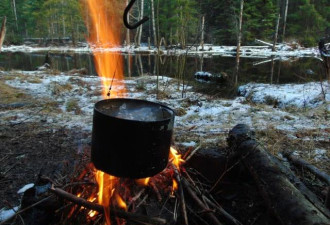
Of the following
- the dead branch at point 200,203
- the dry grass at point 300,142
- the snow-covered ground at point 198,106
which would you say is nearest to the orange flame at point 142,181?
the dead branch at point 200,203

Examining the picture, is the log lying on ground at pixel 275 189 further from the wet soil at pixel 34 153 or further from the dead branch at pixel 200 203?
the wet soil at pixel 34 153

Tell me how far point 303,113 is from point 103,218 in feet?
19.0

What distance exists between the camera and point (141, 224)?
217 centimetres

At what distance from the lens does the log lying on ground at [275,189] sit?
2.03m

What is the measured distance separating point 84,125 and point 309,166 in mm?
3983

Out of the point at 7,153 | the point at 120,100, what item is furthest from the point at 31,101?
the point at 120,100

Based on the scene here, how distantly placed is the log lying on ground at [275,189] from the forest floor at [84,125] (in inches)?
34.3

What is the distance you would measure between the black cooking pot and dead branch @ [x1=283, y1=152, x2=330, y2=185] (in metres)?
1.89

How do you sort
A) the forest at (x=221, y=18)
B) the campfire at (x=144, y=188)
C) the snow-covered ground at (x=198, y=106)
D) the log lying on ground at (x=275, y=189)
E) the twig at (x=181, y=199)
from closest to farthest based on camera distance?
the log lying on ground at (x=275, y=189) → the campfire at (x=144, y=188) → the twig at (x=181, y=199) → the snow-covered ground at (x=198, y=106) → the forest at (x=221, y=18)

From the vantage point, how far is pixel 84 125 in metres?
5.32

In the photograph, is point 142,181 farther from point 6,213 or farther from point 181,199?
point 6,213

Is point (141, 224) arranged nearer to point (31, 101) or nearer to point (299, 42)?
point (31, 101)

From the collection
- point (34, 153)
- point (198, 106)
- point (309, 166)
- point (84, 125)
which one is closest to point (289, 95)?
point (198, 106)

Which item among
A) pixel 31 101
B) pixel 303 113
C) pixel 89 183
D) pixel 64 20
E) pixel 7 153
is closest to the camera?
pixel 89 183
